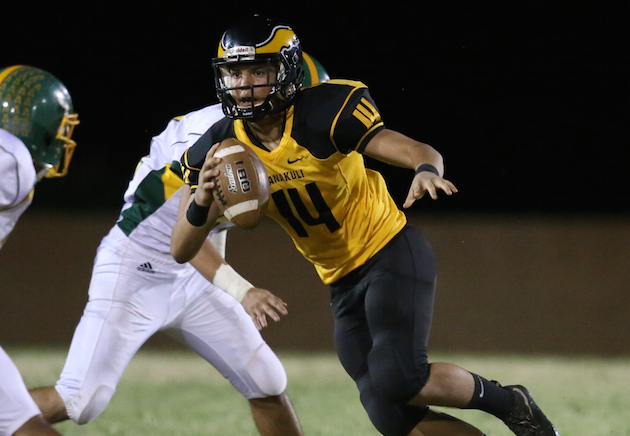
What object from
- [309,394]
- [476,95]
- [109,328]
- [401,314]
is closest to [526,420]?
[401,314]

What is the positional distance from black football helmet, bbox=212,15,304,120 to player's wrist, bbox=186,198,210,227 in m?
0.36

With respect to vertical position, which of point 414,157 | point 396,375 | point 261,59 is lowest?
point 396,375

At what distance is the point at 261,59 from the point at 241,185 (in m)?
0.55

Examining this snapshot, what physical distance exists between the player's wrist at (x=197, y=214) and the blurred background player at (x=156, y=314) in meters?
0.52

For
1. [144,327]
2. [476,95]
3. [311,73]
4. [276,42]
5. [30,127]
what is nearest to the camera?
[276,42]

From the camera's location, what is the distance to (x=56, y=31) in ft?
31.0

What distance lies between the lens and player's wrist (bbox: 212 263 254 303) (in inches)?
125

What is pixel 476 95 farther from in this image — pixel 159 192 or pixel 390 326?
pixel 390 326

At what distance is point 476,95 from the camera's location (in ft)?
27.8

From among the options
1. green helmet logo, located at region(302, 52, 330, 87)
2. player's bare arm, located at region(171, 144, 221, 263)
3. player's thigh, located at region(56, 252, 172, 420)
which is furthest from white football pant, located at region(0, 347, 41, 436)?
green helmet logo, located at region(302, 52, 330, 87)

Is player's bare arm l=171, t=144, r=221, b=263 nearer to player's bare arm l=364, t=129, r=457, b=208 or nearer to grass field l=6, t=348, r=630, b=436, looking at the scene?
player's bare arm l=364, t=129, r=457, b=208

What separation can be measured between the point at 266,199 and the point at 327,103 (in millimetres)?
440

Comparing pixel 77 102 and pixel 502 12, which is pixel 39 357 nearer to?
pixel 77 102

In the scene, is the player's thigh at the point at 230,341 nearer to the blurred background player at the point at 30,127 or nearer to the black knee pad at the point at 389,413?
the black knee pad at the point at 389,413
